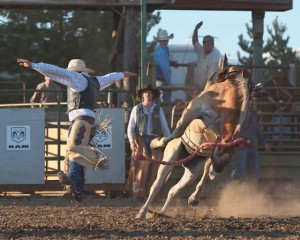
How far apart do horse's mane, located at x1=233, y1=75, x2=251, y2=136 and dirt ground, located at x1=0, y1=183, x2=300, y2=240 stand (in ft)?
3.52

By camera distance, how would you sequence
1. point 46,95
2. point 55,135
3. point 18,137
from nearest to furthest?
point 18,137 < point 55,135 < point 46,95

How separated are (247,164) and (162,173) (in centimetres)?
332

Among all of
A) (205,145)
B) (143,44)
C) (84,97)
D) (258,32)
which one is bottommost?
(205,145)

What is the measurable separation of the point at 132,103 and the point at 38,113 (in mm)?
1603

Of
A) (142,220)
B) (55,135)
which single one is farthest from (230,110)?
(55,135)

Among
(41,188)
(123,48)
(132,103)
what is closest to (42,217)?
(41,188)

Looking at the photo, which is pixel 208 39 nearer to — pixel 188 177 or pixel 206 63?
pixel 206 63

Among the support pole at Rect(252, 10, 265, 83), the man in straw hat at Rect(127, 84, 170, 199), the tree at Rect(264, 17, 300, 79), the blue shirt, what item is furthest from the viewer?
the tree at Rect(264, 17, 300, 79)

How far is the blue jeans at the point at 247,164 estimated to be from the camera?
1398 centimetres

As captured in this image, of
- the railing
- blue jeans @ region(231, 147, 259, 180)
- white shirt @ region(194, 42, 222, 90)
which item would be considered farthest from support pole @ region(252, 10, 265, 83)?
blue jeans @ region(231, 147, 259, 180)

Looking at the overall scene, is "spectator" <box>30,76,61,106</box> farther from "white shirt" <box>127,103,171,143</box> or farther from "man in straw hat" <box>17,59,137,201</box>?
"man in straw hat" <box>17,59,137,201</box>

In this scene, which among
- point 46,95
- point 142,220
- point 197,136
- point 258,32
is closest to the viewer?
point 142,220

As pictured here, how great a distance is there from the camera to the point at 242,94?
10344mm

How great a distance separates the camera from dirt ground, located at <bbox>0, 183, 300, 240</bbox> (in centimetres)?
912
